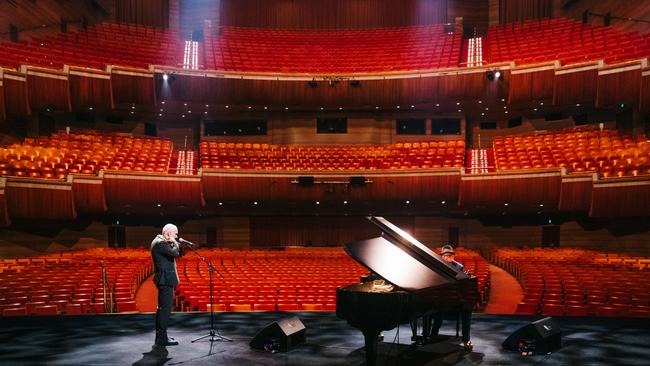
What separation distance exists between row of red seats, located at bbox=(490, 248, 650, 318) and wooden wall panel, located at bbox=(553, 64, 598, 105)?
4812 millimetres

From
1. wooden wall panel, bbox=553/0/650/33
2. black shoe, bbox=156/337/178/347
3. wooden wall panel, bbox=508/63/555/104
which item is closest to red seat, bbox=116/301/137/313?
black shoe, bbox=156/337/178/347

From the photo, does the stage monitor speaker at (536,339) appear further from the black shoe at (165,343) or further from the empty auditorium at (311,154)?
the black shoe at (165,343)

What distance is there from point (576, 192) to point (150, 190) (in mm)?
9404

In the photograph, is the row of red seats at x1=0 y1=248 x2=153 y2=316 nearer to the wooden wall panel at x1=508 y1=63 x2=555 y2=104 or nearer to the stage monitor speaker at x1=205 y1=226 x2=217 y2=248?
the stage monitor speaker at x1=205 y1=226 x2=217 y2=248

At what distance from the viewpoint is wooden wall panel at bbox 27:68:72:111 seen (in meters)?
11.2

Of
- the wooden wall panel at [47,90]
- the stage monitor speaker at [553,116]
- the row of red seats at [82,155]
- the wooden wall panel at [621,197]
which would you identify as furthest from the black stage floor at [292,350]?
the stage monitor speaker at [553,116]

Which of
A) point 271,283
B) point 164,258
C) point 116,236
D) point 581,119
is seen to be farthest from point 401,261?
point 581,119

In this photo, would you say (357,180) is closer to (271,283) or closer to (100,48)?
(271,283)

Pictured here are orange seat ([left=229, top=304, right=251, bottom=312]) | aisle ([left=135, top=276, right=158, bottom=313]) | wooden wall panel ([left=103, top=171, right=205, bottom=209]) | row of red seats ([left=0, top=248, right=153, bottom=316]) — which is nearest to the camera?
row of red seats ([left=0, top=248, right=153, bottom=316])

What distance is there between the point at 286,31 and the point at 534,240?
1049cm

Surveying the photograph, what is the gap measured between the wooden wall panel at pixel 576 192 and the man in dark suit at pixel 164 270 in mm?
9056

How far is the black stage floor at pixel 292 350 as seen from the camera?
3479 millimetres

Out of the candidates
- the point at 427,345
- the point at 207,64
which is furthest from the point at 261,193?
the point at 427,345

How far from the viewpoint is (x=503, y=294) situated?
802cm
